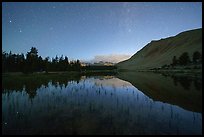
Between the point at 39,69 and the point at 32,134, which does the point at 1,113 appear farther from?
the point at 39,69

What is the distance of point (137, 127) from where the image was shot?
466 inches

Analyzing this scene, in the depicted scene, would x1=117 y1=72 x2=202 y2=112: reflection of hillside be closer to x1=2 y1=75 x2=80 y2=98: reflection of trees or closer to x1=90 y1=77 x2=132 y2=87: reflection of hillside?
x1=90 y1=77 x2=132 y2=87: reflection of hillside

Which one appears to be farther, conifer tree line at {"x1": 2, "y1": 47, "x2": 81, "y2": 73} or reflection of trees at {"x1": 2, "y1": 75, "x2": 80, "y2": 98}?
conifer tree line at {"x1": 2, "y1": 47, "x2": 81, "y2": 73}

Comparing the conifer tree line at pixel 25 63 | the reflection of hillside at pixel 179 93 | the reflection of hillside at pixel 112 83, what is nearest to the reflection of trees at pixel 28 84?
the reflection of hillside at pixel 112 83

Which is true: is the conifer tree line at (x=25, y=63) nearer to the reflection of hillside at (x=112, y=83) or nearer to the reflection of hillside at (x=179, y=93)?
the reflection of hillside at (x=112, y=83)

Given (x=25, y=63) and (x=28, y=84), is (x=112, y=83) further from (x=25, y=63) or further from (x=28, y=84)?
(x=25, y=63)

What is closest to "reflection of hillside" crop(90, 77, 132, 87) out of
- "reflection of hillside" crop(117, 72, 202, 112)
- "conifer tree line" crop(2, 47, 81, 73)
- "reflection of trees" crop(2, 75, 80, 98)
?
"reflection of hillside" crop(117, 72, 202, 112)

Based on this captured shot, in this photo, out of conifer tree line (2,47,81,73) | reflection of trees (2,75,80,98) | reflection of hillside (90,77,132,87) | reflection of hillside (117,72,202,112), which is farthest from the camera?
conifer tree line (2,47,81,73)

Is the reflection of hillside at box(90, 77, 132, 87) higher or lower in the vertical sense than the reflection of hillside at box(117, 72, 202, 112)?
higher

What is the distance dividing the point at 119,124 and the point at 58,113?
233 inches

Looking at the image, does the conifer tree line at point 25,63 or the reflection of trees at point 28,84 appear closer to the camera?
the reflection of trees at point 28,84

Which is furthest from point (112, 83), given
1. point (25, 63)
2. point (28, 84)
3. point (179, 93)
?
point (25, 63)

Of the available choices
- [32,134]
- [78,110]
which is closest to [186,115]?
[78,110]

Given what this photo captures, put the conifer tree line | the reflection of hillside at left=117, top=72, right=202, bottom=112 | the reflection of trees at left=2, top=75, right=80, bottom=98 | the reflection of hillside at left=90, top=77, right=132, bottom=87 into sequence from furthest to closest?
1. the conifer tree line
2. the reflection of hillside at left=90, top=77, right=132, bottom=87
3. the reflection of trees at left=2, top=75, right=80, bottom=98
4. the reflection of hillside at left=117, top=72, right=202, bottom=112
